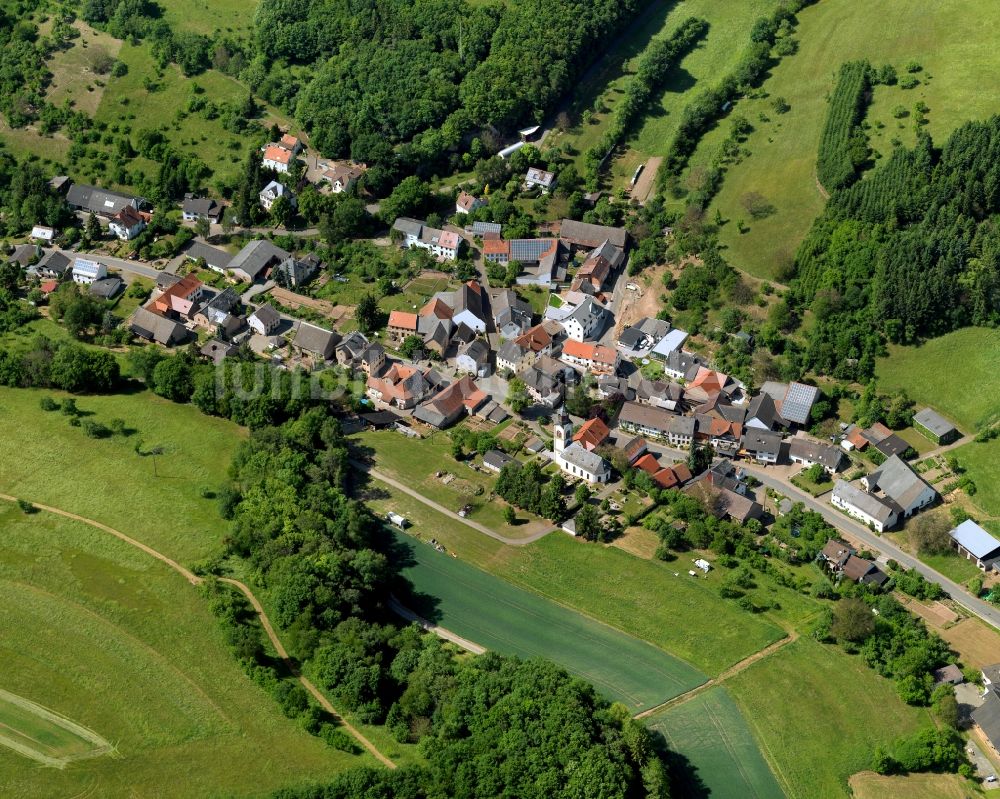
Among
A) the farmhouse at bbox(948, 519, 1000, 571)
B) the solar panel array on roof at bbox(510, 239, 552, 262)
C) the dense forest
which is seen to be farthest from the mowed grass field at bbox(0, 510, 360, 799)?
the dense forest

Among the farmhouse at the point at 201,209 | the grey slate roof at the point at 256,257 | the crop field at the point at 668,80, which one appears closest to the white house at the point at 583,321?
the crop field at the point at 668,80

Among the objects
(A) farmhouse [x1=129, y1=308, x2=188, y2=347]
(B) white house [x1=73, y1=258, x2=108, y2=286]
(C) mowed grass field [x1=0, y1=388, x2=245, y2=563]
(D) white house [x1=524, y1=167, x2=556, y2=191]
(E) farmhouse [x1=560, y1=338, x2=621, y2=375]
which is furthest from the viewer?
(D) white house [x1=524, y1=167, x2=556, y2=191]

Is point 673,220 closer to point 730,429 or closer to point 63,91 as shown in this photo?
point 730,429

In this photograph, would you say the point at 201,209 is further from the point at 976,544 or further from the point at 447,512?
the point at 976,544

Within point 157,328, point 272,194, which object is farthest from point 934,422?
point 272,194

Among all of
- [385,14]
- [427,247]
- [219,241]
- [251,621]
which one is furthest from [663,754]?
[385,14]

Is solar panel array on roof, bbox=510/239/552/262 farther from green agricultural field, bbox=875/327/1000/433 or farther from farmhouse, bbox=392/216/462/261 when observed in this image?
green agricultural field, bbox=875/327/1000/433
